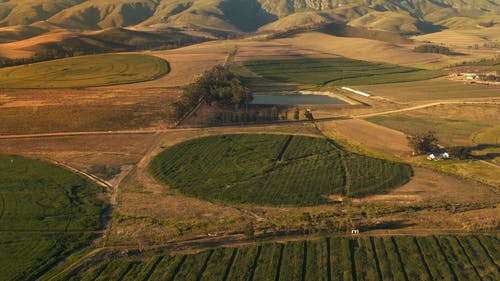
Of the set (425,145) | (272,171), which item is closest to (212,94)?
(272,171)

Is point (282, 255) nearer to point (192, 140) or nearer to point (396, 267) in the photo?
point (396, 267)

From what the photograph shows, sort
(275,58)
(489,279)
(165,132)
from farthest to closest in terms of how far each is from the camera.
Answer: (275,58) < (165,132) < (489,279)

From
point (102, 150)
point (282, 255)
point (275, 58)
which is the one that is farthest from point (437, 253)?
point (275, 58)

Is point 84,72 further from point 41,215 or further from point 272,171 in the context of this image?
point 272,171

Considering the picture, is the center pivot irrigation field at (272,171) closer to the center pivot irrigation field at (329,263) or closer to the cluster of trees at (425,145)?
the cluster of trees at (425,145)

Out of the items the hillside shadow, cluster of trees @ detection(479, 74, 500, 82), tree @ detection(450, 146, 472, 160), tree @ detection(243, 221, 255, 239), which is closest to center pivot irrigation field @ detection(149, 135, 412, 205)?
tree @ detection(243, 221, 255, 239)

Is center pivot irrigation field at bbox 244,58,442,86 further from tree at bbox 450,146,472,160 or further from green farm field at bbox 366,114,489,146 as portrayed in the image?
tree at bbox 450,146,472,160
